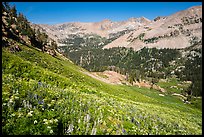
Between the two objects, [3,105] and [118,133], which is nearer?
[3,105]

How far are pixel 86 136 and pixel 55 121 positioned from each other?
196 centimetres

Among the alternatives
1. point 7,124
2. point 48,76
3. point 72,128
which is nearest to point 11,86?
point 7,124

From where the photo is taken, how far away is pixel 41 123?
36.1ft

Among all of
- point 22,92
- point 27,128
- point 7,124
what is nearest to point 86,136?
point 27,128

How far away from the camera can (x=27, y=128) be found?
10.2 m

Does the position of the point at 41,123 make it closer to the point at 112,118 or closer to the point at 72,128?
the point at 72,128

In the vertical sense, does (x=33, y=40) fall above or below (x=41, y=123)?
above

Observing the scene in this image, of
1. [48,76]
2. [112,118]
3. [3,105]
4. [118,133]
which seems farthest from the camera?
[48,76]

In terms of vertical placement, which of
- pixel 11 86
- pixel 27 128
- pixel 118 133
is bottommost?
pixel 118 133

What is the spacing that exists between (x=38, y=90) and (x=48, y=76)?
1105 centimetres

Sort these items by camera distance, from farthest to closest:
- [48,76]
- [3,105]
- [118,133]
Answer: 1. [48,76]
2. [118,133]
3. [3,105]

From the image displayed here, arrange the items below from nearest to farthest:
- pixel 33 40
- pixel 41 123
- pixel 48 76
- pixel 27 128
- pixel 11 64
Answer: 1. pixel 27 128
2. pixel 41 123
3. pixel 11 64
4. pixel 48 76
5. pixel 33 40

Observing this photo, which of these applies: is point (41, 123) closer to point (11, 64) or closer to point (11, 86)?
point (11, 86)

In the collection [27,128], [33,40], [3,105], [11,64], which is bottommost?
[27,128]
